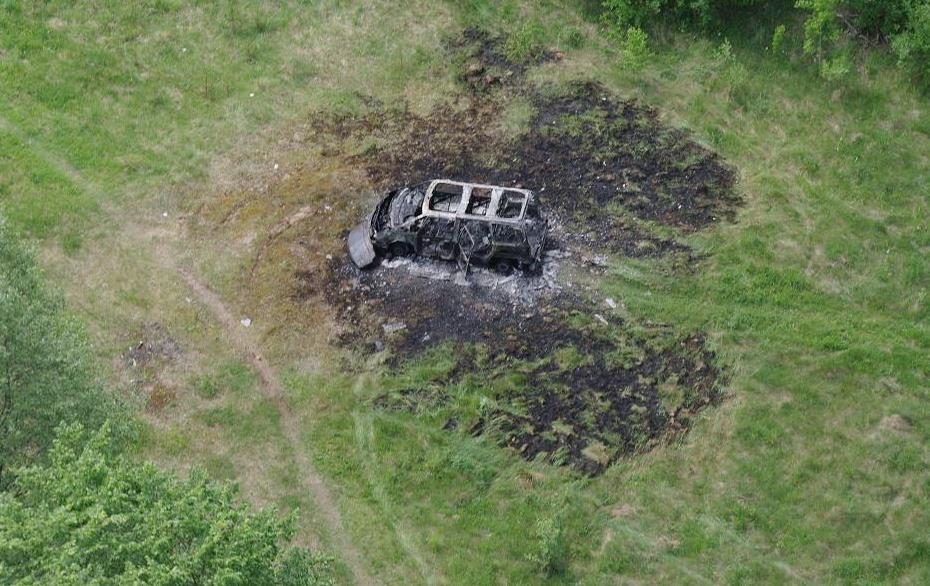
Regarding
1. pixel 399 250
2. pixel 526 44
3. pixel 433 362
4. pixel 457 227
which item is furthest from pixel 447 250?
pixel 526 44

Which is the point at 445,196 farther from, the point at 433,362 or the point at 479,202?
the point at 433,362

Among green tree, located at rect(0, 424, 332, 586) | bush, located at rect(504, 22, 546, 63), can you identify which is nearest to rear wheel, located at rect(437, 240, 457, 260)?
bush, located at rect(504, 22, 546, 63)

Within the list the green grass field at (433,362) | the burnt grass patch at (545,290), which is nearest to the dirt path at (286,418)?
the green grass field at (433,362)

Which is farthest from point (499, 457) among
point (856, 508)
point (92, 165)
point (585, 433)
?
point (92, 165)

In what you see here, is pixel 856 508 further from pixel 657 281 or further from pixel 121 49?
pixel 121 49

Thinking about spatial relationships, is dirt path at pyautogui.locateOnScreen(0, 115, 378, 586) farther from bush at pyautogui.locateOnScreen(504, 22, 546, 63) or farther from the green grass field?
bush at pyautogui.locateOnScreen(504, 22, 546, 63)

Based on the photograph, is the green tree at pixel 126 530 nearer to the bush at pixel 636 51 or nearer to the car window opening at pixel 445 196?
the car window opening at pixel 445 196

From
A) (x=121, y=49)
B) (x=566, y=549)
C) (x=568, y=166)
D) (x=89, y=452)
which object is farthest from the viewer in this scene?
(x=121, y=49)
